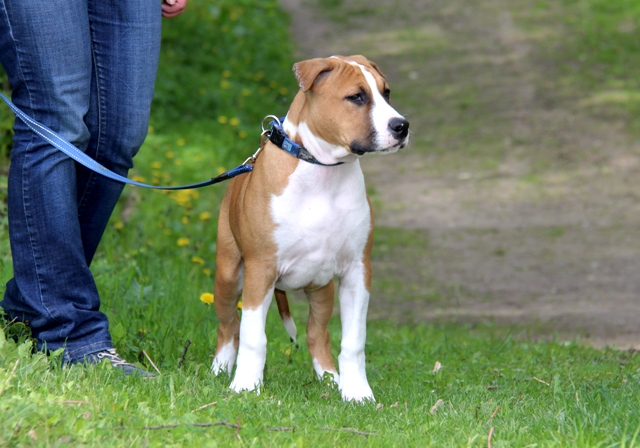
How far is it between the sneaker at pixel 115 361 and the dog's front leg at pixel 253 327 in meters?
0.38

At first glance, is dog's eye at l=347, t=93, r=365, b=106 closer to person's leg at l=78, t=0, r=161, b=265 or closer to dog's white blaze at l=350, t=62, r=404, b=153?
dog's white blaze at l=350, t=62, r=404, b=153

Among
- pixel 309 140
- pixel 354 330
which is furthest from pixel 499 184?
pixel 309 140

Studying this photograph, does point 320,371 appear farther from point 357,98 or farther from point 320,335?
point 357,98

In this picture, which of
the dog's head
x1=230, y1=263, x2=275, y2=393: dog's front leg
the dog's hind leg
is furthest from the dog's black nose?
the dog's hind leg

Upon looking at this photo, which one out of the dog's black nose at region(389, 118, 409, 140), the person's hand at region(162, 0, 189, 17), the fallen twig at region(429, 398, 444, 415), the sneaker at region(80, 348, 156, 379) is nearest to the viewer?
the fallen twig at region(429, 398, 444, 415)

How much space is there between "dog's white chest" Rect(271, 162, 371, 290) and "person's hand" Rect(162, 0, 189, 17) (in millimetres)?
989

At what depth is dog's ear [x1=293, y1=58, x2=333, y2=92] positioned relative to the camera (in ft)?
12.2

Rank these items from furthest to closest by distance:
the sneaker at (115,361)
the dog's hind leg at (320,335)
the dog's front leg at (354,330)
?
the dog's hind leg at (320,335)
the dog's front leg at (354,330)
the sneaker at (115,361)

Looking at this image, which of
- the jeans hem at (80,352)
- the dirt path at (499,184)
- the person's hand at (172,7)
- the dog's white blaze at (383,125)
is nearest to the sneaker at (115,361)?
the jeans hem at (80,352)

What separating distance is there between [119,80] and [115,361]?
1.19m

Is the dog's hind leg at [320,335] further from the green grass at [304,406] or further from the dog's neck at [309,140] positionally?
the dog's neck at [309,140]

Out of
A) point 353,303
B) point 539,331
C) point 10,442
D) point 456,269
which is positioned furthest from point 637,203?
point 10,442

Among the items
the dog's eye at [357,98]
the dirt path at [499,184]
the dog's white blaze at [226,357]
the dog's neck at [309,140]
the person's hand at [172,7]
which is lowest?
the dirt path at [499,184]

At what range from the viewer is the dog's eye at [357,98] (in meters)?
3.70
